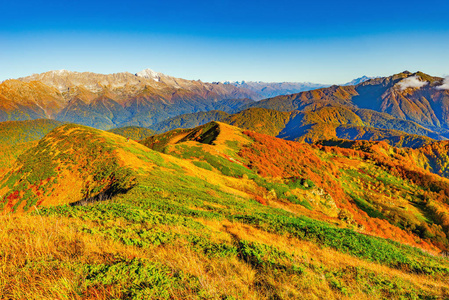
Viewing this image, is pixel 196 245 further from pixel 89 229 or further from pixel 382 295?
pixel 382 295

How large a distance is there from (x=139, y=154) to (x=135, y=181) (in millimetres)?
14292

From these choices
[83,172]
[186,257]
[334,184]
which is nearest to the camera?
[186,257]

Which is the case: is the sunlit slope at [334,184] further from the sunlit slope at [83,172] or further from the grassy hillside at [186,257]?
the grassy hillside at [186,257]

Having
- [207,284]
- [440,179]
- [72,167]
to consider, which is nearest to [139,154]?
[72,167]

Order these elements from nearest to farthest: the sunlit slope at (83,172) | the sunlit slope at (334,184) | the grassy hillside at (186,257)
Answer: the grassy hillside at (186,257), the sunlit slope at (83,172), the sunlit slope at (334,184)

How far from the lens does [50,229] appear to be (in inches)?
273

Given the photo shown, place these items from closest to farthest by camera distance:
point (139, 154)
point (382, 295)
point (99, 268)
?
point (99, 268), point (382, 295), point (139, 154)

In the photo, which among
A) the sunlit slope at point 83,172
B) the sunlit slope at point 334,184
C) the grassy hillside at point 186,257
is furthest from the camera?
the sunlit slope at point 334,184

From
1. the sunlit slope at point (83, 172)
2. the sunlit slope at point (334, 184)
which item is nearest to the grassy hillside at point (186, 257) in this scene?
the sunlit slope at point (83, 172)

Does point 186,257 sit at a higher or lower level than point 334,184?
higher

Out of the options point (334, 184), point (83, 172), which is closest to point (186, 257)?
point (83, 172)

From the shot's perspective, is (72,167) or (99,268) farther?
→ (72,167)

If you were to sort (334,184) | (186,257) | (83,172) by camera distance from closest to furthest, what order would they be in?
1. (186,257)
2. (83,172)
3. (334,184)

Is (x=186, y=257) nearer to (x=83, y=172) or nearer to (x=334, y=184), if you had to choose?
(x=83, y=172)
